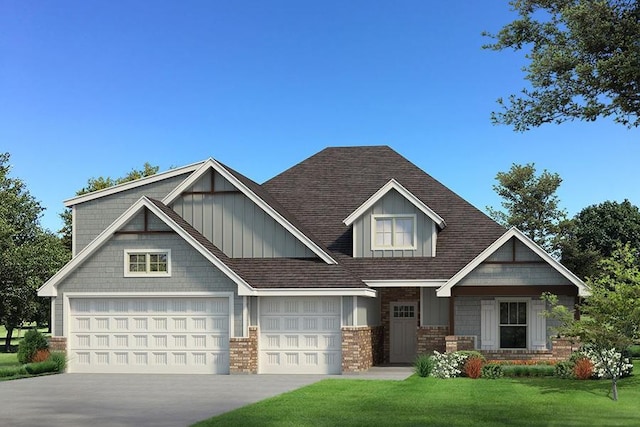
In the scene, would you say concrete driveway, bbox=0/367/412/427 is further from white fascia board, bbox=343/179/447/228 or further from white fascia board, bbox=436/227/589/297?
white fascia board, bbox=343/179/447/228

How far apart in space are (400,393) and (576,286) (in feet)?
32.7

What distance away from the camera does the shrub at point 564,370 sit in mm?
26062

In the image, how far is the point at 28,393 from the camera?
881 inches

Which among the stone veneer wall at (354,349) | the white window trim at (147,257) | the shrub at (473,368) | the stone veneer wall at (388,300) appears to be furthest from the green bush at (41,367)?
the shrub at (473,368)

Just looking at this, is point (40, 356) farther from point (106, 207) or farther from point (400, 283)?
point (400, 283)

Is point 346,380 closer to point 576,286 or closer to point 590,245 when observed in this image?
point 576,286

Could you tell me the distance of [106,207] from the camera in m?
33.1

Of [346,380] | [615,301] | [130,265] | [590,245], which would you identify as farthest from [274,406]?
[590,245]

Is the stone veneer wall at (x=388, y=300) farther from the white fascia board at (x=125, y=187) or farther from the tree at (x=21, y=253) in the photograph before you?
the tree at (x=21, y=253)

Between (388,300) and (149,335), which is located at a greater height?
(388,300)

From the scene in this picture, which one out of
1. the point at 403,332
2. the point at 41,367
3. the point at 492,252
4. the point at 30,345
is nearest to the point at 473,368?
the point at 492,252

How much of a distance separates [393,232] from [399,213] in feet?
2.55

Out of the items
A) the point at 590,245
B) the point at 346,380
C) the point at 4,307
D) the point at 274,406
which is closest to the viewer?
the point at 274,406

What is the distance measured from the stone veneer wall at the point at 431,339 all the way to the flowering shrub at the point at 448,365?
Result: 3729 mm
